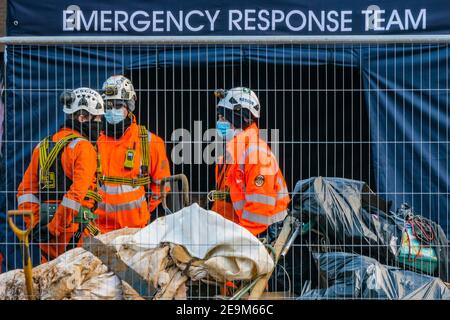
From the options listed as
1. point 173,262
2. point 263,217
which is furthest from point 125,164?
point 263,217

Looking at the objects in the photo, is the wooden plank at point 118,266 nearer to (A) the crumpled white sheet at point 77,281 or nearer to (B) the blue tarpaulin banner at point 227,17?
(A) the crumpled white sheet at point 77,281

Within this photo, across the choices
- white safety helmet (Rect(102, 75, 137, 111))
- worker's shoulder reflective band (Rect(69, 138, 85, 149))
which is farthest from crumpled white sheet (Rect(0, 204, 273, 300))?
white safety helmet (Rect(102, 75, 137, 111))

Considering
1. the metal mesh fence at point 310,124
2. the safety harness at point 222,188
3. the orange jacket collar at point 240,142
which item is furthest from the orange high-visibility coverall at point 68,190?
the orange jacket collar at point 240,142

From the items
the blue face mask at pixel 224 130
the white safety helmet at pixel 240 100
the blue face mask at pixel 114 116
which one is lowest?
the blue face mask at pixel 224 130

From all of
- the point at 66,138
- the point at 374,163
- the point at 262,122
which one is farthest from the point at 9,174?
the point at 374,163

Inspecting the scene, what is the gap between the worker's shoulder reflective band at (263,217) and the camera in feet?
32.4

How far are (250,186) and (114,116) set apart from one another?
1.49 metres

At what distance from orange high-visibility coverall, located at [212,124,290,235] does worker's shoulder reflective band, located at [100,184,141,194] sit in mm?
950

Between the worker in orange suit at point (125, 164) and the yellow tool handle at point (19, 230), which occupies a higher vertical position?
the worker in orange suit at point (125, 164)

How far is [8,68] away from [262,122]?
2.63 meters

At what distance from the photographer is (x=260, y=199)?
992 cm

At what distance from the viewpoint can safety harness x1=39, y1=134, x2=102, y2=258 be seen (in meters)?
9.71

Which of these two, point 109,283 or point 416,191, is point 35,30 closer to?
point 109,283

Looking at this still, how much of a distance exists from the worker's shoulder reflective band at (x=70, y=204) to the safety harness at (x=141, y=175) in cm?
36
